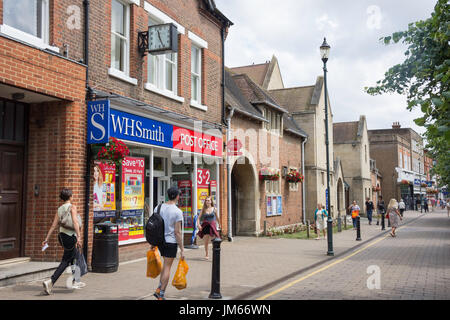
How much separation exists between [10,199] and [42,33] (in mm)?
3513

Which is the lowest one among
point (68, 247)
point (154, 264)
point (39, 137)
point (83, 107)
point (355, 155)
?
point (154, 264)

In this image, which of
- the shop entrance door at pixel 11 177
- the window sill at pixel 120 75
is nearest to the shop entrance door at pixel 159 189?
the window sill at pixel 120 75

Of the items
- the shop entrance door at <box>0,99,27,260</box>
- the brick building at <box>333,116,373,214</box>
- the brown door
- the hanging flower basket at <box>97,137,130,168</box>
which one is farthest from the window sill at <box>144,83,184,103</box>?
the brick building at <box>333,116,373,214</box>

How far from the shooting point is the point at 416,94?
438 inches

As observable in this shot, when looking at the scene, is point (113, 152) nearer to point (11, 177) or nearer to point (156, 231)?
point (11, 177)

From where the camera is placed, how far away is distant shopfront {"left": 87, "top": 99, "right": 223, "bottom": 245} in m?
10.3

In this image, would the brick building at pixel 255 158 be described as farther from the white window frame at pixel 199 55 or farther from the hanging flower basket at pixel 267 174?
the white window frame at pixel 199 55

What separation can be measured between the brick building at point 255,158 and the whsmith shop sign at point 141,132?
2.12 m

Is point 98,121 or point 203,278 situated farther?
point 98,121

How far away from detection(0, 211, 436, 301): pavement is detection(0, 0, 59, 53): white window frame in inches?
183

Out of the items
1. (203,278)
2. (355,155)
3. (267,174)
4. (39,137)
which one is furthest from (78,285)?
(355,155)

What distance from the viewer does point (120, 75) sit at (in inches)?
439

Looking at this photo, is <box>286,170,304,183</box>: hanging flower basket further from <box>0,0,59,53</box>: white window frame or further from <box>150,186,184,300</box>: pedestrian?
<box>150,186,184,300</box>: pedestrian

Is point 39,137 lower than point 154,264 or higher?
higher
